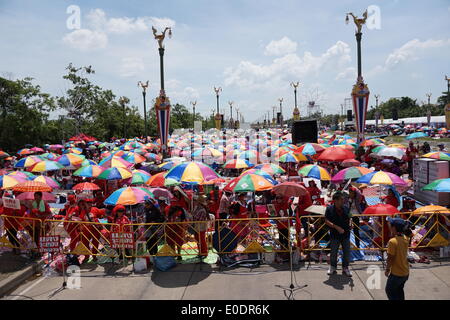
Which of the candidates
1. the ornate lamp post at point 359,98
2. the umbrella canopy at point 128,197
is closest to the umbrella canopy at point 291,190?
the umbrella canopy at point 128,197

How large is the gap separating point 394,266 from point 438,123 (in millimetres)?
79234

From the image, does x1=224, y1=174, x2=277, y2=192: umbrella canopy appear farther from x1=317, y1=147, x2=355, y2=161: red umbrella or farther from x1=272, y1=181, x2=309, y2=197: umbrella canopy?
x1=317, y1=147, x2=355, y2=161: red umbrella

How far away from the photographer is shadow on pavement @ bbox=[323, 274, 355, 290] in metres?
6.44

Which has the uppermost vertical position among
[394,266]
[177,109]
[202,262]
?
[177,109]

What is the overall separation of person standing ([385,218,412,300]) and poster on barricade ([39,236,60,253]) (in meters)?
6.27

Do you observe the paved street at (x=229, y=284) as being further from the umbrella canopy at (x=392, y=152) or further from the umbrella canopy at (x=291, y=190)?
the umbrella canopy at (x=392, y=152)

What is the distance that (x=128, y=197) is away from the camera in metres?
7.98

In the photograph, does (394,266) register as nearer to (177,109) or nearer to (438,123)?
(438,123)

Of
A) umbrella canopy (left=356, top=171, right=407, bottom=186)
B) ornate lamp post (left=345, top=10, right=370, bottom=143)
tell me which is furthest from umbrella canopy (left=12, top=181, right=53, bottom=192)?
ornate lamp post (left=345, top=10, right=370, bottom=143)

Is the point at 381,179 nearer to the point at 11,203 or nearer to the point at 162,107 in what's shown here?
the point at 11,203

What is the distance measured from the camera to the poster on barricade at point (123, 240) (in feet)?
24.7

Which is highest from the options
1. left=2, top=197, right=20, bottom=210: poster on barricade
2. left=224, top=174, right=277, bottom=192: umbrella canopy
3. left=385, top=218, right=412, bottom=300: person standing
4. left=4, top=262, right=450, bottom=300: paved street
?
left=224, top=174, right=277, bottom=192: umbrella canopy
